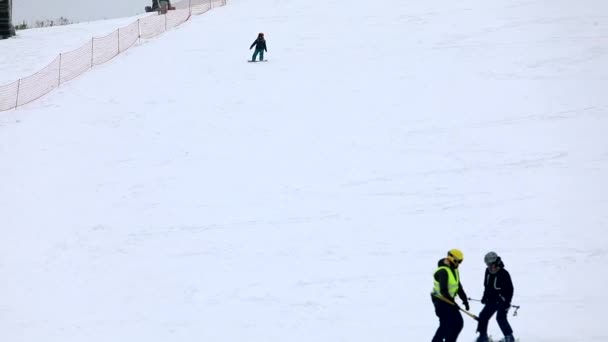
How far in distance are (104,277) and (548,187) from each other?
812cm

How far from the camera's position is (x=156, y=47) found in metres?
29.0

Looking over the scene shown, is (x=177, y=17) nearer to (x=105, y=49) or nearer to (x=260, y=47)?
(x=105, y=49)

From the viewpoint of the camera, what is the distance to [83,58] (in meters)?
28.3

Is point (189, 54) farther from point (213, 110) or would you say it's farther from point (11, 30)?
point (11, 30)

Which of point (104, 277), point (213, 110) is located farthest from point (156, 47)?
point (104, 277)

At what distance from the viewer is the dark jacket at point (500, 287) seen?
32.8 ft

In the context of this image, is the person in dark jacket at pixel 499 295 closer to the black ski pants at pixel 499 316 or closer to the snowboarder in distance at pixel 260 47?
the black ski pants at pixel 499 316

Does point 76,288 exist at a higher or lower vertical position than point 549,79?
lower

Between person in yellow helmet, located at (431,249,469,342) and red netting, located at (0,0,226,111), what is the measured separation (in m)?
17.2

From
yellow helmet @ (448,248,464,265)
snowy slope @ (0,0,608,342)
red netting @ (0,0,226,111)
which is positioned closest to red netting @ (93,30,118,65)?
red netting @ (0,0,226,111)

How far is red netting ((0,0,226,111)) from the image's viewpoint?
24.8m

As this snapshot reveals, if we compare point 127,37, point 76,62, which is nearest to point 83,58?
point 76,62

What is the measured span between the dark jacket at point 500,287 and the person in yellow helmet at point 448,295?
59 cm

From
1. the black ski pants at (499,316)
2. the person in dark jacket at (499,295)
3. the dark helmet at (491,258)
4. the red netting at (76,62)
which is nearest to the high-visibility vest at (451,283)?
the dark helmet at (491,258)
